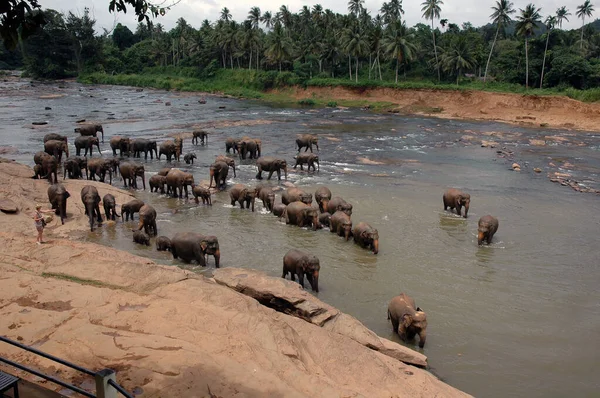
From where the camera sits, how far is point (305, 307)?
1008cm

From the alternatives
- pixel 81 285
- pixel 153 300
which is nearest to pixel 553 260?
pixel 153 300

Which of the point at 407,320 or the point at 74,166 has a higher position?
the point at 74,166

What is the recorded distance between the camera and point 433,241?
16.4m

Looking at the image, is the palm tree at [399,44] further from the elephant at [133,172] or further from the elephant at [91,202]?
the elephant at [91,202]

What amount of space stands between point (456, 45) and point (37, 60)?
2766 inches

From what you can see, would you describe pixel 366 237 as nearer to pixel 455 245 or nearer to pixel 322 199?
pixel 455 245

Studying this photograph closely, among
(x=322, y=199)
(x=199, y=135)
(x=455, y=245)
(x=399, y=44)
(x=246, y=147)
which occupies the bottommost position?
(x=455, y=245)

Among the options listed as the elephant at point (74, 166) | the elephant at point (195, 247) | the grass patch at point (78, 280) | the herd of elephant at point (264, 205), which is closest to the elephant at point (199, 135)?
the herd of elephant at point (264, 205)

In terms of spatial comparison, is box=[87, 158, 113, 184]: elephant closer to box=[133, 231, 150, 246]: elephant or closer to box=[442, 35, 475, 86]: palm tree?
box=[133, 231, 150, 246]: elephant

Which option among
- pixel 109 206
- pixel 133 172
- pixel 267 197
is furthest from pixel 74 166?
pixel 267 197

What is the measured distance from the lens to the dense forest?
184 feet

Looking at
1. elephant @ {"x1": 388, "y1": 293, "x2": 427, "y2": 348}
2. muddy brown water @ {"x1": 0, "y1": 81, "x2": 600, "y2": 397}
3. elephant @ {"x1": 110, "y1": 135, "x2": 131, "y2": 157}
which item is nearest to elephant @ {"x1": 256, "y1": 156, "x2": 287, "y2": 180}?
muddy brown water @ {"x1": 0, "y1": 81, "x2": 600, "y2": 397}

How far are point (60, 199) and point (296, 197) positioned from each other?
760 centimetres

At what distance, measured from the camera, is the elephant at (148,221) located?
51.3 ft
